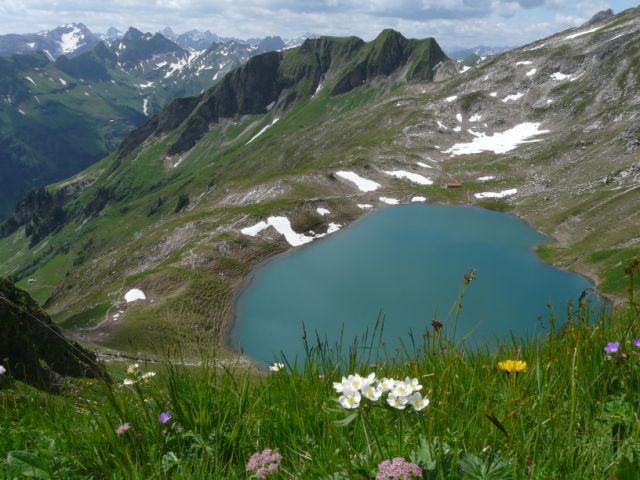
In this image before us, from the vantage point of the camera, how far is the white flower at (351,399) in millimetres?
2764

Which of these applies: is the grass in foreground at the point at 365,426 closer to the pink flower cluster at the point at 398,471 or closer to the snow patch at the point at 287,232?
the pink flower cluster at the point at 398,471

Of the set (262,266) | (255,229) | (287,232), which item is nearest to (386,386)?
(262,266)

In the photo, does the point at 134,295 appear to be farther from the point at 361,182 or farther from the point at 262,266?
the point at 361,182

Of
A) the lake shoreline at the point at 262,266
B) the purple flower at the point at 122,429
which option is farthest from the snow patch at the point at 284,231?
the purple flower at the point at 122,429

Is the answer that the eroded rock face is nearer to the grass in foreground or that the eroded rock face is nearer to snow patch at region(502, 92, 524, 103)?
the grass in foreground

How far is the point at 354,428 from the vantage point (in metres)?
3.24

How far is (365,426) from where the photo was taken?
3074mm

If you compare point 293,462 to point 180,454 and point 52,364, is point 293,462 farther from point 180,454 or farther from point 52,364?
point 52,364

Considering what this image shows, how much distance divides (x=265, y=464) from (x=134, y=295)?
57378 mm

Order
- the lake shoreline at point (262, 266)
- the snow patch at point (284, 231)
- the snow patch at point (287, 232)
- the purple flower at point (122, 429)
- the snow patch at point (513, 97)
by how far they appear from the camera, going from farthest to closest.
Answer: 1. the snow patch at point (513, 97)
2. the snow patch at point (287, 232)
3. the snow patch at point (284, 231)
4. the lake shoreline at point (262, 266)
5. the purple flower at point (122, 429)

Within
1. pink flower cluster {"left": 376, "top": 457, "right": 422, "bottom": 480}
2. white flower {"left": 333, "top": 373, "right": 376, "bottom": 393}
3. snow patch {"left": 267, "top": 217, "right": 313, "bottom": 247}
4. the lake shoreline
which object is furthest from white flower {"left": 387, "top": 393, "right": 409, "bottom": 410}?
snow patch {"left": 267, "top": 217, "right": 313, "bottom": 247}

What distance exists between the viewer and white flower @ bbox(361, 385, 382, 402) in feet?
9.00

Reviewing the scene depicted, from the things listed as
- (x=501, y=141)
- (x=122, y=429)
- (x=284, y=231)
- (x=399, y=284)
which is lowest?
(x=399, y=284)

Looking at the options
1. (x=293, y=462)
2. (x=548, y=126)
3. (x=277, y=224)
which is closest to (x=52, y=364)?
(x=293, y=462)
